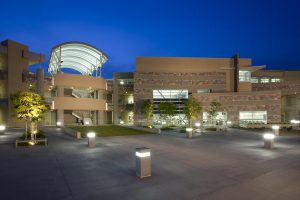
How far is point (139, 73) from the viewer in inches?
2063

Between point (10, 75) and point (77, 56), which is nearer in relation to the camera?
point (10, 75)

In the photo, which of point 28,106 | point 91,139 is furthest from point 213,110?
point 28,106

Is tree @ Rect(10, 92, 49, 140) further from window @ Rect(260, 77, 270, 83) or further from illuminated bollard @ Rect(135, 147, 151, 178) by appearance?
window @ Rect(260, 77, 270, 83)

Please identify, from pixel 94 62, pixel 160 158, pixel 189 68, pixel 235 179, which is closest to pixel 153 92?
pixel 189 68

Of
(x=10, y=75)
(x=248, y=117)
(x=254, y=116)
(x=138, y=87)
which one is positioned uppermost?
(x=10, y=75)

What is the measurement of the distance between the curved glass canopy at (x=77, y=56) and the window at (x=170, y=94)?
47.0 ft

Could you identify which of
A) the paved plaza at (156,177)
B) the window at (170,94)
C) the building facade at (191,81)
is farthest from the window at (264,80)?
the paved plaza at (156,177)

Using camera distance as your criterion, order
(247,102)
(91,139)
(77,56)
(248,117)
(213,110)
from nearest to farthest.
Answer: (91,139)
(213,110)
(247,102)
(248,117)
(77,56)

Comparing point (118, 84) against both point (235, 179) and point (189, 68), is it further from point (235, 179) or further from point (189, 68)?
point (235, 179)

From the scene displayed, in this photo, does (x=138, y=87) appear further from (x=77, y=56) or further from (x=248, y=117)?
(x=248, y=117)

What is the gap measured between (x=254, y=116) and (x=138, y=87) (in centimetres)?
2608

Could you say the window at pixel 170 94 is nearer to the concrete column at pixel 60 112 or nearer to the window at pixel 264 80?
the concrete column at pixel 60 112

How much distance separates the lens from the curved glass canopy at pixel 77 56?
4515cm

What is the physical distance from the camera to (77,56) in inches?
2019
